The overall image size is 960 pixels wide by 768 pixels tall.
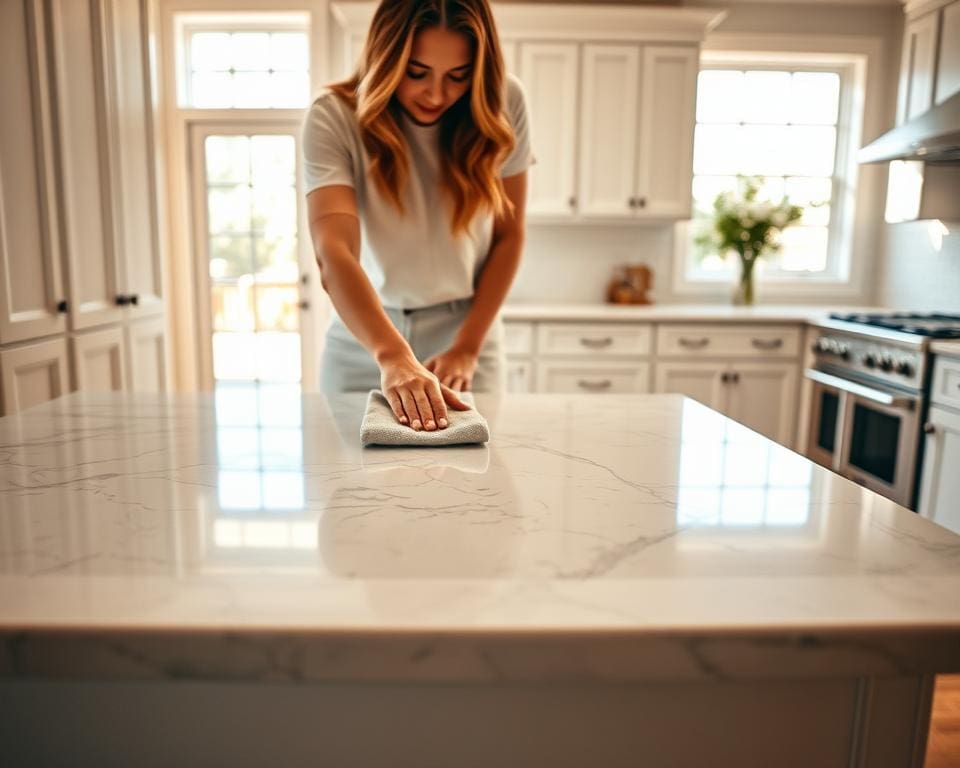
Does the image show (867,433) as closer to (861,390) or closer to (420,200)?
(861,390)

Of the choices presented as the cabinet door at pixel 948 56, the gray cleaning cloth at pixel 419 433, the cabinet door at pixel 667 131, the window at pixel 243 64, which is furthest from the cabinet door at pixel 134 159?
the cabinet door at pixel 948 56

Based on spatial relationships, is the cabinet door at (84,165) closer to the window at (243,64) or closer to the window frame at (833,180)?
the window at (243,64)

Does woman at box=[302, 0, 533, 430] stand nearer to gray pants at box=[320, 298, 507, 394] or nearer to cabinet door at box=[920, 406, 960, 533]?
gray pants at box=[320, 298, 507, 394]

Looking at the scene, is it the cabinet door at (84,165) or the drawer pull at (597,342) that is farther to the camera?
the drawer pull at (597,342)

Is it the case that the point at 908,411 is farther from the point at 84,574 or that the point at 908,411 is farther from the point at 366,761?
the point at 84,574

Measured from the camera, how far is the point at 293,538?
0.66 m

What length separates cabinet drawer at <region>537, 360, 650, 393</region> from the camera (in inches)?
136

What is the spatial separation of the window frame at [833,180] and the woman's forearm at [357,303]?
3034 millimetres

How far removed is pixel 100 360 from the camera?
2486 mm

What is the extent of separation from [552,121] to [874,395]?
1901 millimetres

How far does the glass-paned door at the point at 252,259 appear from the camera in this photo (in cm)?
392

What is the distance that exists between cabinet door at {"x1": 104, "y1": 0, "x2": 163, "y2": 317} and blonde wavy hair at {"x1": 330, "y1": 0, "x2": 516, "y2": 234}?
1605 mm

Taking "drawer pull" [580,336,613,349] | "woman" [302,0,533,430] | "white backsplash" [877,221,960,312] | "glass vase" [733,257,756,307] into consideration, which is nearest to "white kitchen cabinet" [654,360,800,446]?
"drawer pull" [580,336,613,349]

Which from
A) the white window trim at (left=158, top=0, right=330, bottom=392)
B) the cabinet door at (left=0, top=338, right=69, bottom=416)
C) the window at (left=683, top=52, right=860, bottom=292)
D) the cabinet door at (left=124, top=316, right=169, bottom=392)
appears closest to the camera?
the cabinet door at (left=0, top=338, right=69, bottom=416)
